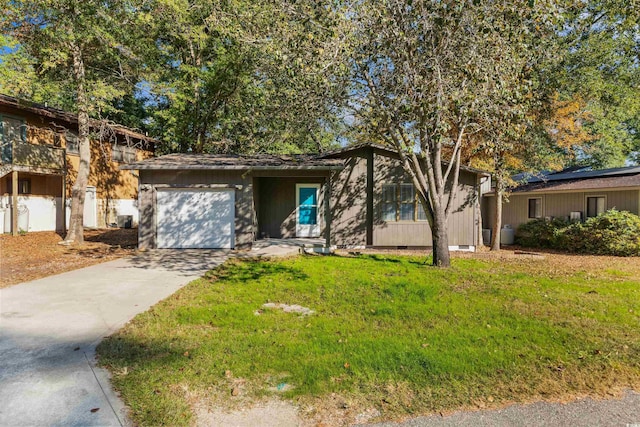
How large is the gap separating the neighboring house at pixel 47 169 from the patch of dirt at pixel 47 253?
1.42 metres

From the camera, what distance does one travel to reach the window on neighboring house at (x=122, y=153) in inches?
747

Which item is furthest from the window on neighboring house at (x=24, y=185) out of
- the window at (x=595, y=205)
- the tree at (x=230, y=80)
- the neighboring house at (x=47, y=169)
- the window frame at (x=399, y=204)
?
the window at (x=595, y=205)

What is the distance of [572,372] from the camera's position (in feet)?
10.8

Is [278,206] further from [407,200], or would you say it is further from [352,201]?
[407,200]

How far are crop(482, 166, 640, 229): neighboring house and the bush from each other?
931 mm

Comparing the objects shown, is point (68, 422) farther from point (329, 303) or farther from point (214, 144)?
point (214, 144)

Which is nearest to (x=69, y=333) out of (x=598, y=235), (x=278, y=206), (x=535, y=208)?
(x=278, y=206)

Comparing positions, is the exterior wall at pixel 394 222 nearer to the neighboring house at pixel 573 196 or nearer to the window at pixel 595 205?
the neighboring house at pixel 573 196

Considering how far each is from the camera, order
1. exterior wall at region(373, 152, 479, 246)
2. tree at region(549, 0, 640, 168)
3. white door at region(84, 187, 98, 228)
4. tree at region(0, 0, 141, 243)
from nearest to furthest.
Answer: tree at region(549, 0, 640, 168) < tree at region(0, 0, 141, 243) < exterior wall at region(373, 152, 479, 246) < white door at region(84, 187, 98, 228)

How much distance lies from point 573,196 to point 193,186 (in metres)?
15.0

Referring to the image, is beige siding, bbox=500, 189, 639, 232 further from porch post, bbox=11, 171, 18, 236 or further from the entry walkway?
porch post, bbox=11, 171, 18, 236

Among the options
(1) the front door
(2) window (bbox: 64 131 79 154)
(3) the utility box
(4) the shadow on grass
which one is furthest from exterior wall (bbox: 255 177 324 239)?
(2) window (bbox: 64 131 79 154)

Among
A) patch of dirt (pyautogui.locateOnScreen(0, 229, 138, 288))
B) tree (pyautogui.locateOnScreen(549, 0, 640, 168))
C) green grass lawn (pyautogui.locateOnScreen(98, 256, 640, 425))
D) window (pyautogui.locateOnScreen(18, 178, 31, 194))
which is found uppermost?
tree (pyautogui.locateOnScreen(549, 0, 640, 168))

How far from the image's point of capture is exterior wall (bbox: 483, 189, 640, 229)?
493 inches
